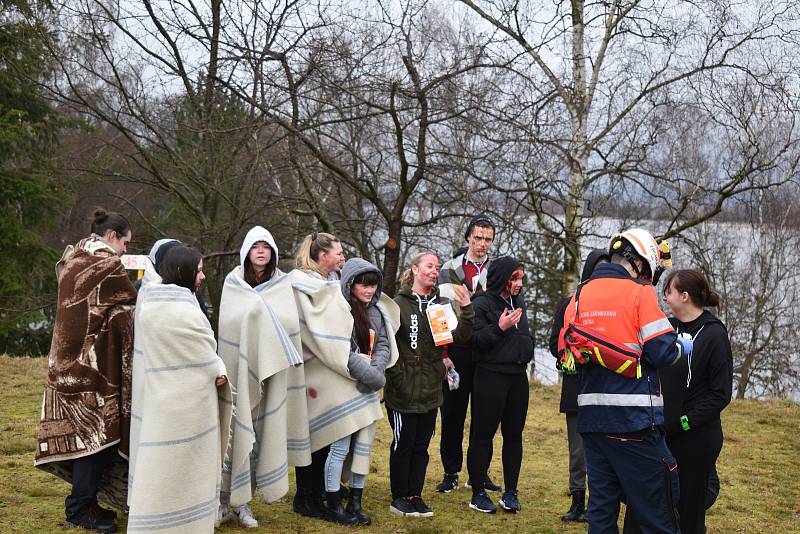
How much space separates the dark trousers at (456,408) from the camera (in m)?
6.55

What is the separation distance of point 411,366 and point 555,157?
716 cm

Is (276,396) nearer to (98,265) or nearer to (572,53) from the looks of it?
(98,265)

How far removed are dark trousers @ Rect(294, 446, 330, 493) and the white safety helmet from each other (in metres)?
2.48

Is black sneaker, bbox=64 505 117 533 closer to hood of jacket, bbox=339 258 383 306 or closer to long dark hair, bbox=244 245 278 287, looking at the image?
long dark hair, bbox=244 245 278 287

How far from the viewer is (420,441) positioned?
582 centimetres

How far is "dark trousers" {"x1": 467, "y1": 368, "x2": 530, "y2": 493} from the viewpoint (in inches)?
236

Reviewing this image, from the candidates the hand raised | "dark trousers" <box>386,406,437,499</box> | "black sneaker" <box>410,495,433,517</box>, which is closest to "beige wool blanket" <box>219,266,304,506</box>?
"dark trousers" <box>386,406,437,499</box>

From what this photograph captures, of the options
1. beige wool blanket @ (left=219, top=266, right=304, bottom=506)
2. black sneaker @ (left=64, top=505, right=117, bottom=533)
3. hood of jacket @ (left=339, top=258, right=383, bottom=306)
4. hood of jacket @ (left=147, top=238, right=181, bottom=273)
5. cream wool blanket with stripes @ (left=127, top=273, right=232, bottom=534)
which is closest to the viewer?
cream wool blanket with stripes @ (left=127, top=273, right=232, bottom=534)

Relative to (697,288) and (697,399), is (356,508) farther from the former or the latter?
(697,288)

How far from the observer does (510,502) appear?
6055 millimetres

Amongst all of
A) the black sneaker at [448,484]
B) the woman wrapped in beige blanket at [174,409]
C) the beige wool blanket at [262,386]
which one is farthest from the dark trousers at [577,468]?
the woman wrapped in beige blanket at [174,409]

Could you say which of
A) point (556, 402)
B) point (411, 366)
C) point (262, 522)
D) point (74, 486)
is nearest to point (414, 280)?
point (411, 366)

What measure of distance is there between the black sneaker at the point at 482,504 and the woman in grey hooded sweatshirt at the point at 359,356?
0.94 m

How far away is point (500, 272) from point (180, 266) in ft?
7.87
